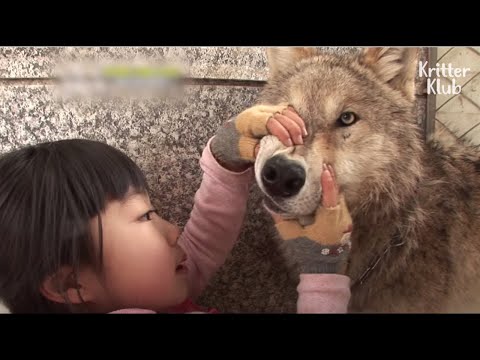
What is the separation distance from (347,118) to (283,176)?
209mm

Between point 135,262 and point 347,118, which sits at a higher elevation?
point 347,118

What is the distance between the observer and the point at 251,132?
1107mm

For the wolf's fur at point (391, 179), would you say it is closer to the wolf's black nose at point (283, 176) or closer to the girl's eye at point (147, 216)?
the wolf's black nose at point (283, 176)

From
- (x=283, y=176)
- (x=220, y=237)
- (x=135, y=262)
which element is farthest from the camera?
(x=220, y=237)

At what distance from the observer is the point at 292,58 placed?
3.93ft

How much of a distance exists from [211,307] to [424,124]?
2.23 ft

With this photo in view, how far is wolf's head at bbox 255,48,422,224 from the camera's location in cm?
104

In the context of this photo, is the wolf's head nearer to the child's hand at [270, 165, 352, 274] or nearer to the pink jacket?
the child's hand at [270, 165, 352, 274]

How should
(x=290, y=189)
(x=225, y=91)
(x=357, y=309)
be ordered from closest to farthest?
(x=290, y=189) → (x=357, y=309) → (x=225, y=91)

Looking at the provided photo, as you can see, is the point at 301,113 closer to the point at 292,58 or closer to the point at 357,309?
the point at 292,58

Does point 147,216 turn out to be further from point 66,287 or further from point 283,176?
point 283,176

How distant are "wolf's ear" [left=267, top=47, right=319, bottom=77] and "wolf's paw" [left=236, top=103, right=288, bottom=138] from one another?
12cm

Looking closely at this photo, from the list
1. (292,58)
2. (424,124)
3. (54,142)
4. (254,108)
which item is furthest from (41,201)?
(424,124)

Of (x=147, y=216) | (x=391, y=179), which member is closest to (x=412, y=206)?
(x=391, y=179)
